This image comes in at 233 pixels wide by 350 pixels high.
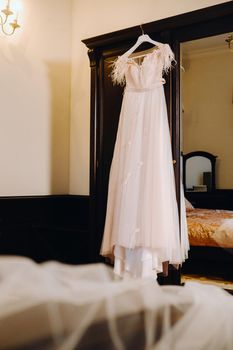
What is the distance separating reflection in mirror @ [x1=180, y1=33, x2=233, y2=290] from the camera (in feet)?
6.45

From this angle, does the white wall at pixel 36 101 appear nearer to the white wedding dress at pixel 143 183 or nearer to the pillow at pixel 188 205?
the white wedding dress at pixel 143 183

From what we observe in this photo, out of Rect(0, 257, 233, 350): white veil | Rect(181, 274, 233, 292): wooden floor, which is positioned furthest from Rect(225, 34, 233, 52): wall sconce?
Rect(0, 257, 233, 350): white veil

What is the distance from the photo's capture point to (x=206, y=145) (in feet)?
7.25

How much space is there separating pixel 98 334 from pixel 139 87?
1772mm

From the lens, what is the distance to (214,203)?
2061mm

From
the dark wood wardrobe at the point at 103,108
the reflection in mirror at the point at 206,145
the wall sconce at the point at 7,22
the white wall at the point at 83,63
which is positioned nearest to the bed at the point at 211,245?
the reflection in mirror at the point at 206,145

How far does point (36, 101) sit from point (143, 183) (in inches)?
44.6

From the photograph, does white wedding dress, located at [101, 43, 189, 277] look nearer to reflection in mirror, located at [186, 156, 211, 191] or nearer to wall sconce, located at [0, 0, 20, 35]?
reflection in mirror, located at [186, 156, 211, 191]

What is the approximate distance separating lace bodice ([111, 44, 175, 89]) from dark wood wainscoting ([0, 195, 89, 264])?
1.02 m

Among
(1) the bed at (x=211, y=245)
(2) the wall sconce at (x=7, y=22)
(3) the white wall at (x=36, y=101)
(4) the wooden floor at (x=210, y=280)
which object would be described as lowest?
(4) the wooden floor at (x=210, y=280)

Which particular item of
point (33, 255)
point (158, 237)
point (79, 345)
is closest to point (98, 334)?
point (79, 345)

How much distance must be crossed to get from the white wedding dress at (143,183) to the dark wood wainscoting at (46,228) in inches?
24.3

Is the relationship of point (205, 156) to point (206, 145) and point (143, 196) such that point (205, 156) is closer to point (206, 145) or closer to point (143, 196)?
point (206, 145)

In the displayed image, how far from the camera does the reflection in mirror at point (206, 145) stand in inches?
77.4
